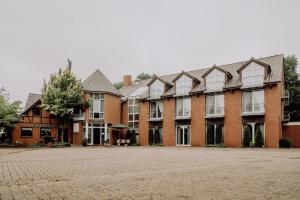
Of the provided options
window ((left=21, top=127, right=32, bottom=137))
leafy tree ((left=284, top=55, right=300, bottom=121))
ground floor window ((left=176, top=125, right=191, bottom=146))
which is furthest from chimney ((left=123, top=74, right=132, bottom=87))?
leafy tree ((left=284, top=55, right=300, bottom=121))

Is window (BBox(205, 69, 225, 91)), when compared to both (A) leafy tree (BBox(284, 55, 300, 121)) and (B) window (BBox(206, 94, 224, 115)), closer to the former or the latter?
(B) window (BBox(206, 94, 224, 115))

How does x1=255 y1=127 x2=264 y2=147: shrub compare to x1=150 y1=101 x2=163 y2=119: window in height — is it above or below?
below

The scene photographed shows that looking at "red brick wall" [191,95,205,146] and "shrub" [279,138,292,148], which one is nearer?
"shrub" [279,138,292,148]

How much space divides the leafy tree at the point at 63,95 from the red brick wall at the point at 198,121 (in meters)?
11.4

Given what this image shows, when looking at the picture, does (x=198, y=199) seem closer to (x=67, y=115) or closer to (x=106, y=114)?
(x=67, y=115)

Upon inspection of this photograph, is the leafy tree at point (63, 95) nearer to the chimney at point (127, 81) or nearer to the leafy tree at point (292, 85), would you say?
the chimney at point (127, 81)

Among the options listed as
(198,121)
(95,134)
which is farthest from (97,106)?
(198,121)

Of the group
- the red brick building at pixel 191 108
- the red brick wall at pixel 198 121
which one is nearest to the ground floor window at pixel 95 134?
the red brick building at pixel 191 108

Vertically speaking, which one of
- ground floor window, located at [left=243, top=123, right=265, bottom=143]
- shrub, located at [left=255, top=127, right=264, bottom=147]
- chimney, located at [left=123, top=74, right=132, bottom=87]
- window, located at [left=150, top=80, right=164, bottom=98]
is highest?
chimney, located at [left=123, top=74, right=132, bottom=87]

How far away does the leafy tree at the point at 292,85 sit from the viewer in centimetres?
4290

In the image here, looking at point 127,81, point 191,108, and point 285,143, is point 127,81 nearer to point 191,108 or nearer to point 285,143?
point 191,108

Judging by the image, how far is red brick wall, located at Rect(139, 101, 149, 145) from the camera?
1471 inches

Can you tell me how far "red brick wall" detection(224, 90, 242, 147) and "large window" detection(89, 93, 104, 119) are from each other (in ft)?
49.8

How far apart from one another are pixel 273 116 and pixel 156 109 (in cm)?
1351
